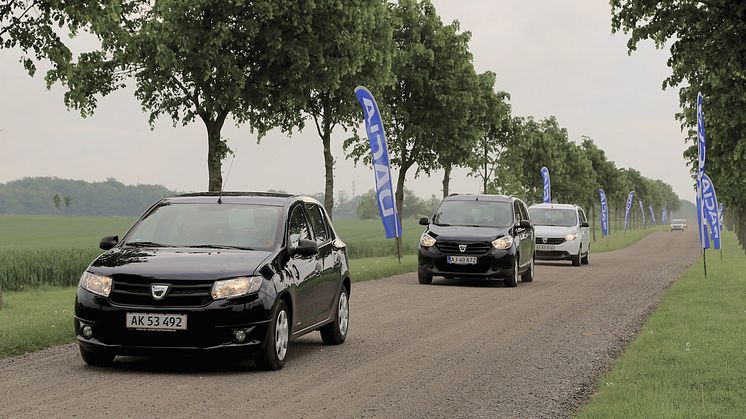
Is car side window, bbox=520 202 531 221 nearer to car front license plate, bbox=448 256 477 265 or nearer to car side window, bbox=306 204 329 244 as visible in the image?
car front license plate, bbox=448 256 477 265

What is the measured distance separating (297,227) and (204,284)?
1882mm

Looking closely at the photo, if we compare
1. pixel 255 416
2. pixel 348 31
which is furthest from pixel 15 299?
pixel 255 416

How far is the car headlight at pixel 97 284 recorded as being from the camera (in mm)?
9672

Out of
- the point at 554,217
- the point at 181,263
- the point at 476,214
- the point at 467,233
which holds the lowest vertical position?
the point at 181,263

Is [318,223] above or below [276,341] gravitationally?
above

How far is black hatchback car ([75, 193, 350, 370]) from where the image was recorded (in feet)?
31.2

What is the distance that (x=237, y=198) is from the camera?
11.4 meters

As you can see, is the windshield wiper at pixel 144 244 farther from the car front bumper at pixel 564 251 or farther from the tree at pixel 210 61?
the car front bumper at pixel 564 251

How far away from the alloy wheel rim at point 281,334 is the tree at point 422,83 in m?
31.9

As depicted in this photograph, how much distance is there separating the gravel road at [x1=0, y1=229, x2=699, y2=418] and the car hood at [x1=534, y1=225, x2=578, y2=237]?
60.9ft

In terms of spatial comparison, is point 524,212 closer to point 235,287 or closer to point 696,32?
point 696,32

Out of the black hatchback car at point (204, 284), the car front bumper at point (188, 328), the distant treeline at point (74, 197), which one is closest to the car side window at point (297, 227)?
the black hatchback car at point (204, 284)

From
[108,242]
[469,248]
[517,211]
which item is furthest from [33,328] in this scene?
[517,211]

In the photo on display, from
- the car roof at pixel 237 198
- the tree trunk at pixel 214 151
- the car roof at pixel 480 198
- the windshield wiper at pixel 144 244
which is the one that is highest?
the tree trunk at pixel 214 151
